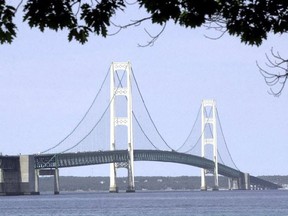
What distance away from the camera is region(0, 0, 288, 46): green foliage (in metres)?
10.4

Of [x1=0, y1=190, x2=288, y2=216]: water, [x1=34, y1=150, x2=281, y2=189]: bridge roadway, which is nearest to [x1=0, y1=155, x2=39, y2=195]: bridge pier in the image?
[x1=34, y1=150, x2=281, y2=189]: bridge roadway

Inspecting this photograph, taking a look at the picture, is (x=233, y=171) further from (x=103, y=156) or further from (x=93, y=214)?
(x=93, y=214)

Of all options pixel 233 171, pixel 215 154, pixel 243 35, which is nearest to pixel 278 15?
pixel 243 35

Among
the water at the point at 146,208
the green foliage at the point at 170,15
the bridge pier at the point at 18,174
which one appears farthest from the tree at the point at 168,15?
the bridge pier at the point at 18,174

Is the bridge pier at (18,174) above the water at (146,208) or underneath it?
above

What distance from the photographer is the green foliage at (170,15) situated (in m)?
10.4

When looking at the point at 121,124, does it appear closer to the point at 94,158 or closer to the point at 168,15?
the point at 94,158

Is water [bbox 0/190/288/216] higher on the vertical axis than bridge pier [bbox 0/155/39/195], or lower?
lower

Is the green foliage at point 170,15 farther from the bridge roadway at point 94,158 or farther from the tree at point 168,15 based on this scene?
the bridge roadway at point 94,158

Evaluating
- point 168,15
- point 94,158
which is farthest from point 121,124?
point 168,15

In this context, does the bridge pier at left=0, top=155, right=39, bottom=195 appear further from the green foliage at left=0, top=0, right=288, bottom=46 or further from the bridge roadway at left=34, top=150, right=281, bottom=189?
the green foliage at left=0, top=0, right=288, bottom=46

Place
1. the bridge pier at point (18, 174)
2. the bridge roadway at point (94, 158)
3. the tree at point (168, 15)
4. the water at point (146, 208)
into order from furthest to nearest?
the bridge roadway at point (94, 158)
the bridge pier at point (18, 174)
the water at point (146, 208)
the tree at point (168, 15)

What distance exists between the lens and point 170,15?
1047 centimetres

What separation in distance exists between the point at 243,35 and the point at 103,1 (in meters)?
1.31
